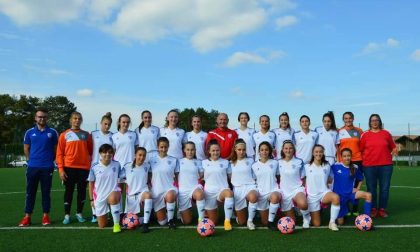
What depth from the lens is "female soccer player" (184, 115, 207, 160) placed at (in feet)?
22.5

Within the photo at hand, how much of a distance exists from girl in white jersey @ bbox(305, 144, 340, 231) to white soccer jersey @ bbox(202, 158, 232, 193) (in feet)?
4.20

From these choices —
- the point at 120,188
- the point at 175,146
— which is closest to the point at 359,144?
the point at 175,146

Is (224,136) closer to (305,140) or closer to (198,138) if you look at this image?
(198,138)

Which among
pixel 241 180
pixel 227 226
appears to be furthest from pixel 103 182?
pixel 241 180

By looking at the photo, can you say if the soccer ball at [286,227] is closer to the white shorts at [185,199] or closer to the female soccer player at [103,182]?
the white shorts at [185,199]

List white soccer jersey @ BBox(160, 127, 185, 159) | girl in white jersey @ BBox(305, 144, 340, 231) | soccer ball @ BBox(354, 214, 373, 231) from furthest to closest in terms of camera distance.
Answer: white soccer jersey @ BBox(160, 127, 185, 159)
girl in white jersey @ BBox(305, 144, 340, 231)
soccer ball @ BBox(354, 214, 373, 231)

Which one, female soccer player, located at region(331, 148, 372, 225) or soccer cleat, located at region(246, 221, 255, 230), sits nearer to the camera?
soccer cleat, located at region(246, 221, 255, 230)

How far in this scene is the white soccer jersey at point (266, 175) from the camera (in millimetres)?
6020

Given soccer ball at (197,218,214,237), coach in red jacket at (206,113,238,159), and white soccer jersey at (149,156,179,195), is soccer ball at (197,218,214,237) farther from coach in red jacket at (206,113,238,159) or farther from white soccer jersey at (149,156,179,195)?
coach in red jacket at (206,113,238,159)

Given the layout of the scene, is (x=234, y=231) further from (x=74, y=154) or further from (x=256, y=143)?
(x=74, y=154)

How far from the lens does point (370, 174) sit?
6824 mm

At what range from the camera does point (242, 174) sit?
609 centimetres

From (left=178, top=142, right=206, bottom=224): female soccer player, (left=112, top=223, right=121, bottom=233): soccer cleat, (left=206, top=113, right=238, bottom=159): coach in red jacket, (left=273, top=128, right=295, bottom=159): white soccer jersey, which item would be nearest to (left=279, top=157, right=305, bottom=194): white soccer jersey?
(left=273, top=128, right=295, bottom=159): white soccer jersey

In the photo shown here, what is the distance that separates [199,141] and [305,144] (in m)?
1.91
